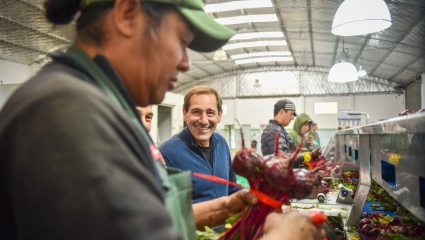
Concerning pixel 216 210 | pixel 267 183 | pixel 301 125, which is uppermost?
pixel 301 125

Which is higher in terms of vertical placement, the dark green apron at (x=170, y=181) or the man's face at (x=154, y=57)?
the man's face at (x=154, y=57)

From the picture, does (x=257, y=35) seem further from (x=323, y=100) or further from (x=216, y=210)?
(x=216, y=210)

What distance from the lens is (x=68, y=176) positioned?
67 cm

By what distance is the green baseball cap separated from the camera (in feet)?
3.32

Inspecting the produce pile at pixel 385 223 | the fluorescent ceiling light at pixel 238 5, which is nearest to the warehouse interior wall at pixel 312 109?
the fluorescent ceiling light at pixel 238 5

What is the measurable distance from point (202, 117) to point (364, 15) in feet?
7.72

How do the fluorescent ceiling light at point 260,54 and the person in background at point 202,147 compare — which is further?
the fluorescent ceiling light at point 260,54

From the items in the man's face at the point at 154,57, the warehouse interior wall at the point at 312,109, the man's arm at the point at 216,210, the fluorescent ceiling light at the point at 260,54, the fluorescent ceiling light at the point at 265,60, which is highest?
the fluorescent ceiling light at the point at 260,54

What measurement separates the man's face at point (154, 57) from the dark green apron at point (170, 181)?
74mm

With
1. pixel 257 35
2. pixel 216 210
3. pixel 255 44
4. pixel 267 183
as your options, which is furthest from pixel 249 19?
pixel 267 183

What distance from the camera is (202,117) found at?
10.5 feet

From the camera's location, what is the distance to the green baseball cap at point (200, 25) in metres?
1.01

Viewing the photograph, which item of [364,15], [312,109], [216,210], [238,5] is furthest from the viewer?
[312,109]

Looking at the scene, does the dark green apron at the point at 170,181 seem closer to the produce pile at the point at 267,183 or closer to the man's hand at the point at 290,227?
the man's hand at the point at 290,227
